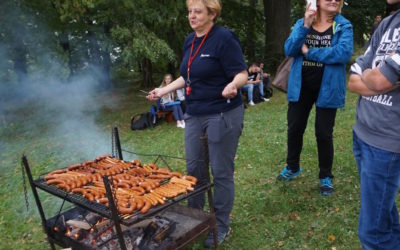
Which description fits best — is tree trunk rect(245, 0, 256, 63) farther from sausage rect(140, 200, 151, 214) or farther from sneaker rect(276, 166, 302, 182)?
sausage rect(140, 200, 151, 214)

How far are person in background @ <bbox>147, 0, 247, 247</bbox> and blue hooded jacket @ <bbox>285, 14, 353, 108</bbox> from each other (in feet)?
3.08

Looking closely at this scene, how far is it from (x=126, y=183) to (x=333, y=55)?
2340 millimetres

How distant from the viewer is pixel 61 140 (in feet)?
26.6

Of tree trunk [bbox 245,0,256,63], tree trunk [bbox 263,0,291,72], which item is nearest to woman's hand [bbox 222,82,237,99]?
tree trunk [bbox 263,0,291,72]

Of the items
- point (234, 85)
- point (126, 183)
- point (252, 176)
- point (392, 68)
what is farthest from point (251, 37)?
point (392, 68)

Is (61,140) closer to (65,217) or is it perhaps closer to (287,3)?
(65,217)

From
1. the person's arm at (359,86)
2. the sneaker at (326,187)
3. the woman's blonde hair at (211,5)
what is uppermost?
the woman's blonde hair at (211,5)

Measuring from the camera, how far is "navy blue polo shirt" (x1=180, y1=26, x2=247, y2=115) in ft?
9.27

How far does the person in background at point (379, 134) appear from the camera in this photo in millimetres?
1905

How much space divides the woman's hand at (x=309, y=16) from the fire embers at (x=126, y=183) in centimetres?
191

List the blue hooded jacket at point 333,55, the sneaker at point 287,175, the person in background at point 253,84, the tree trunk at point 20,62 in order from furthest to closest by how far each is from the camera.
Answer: the person in background at point 253,84 → the tree trunk at point 20,62 → the sneaker at point 287,175 → the blue hooded jacket at point 333,55

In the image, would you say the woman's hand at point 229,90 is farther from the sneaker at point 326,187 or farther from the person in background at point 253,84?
the person in background at point 253,84

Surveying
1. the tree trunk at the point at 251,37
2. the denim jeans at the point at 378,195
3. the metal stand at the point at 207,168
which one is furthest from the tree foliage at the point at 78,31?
the denim jeans at the point at 378,195

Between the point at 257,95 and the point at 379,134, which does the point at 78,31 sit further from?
the point at 379,134
